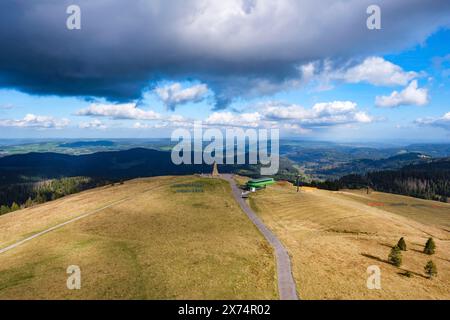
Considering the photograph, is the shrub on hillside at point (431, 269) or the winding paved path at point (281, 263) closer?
the winding paved path at point (281, 263)

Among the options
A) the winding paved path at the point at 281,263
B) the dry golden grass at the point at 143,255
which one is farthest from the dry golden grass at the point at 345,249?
the dry golden grass at the point at 143,255

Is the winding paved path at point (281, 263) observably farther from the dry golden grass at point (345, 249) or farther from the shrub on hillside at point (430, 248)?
the shrub on hillside at point (430, 248)

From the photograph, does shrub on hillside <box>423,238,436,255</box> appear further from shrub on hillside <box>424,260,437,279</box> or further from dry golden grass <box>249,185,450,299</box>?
shrub on hillside <box>424,260,437,279</box>

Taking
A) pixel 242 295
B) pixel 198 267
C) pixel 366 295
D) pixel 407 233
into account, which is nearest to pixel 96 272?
pixel 198 267

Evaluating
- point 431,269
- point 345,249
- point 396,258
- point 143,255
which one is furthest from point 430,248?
point 143,255
